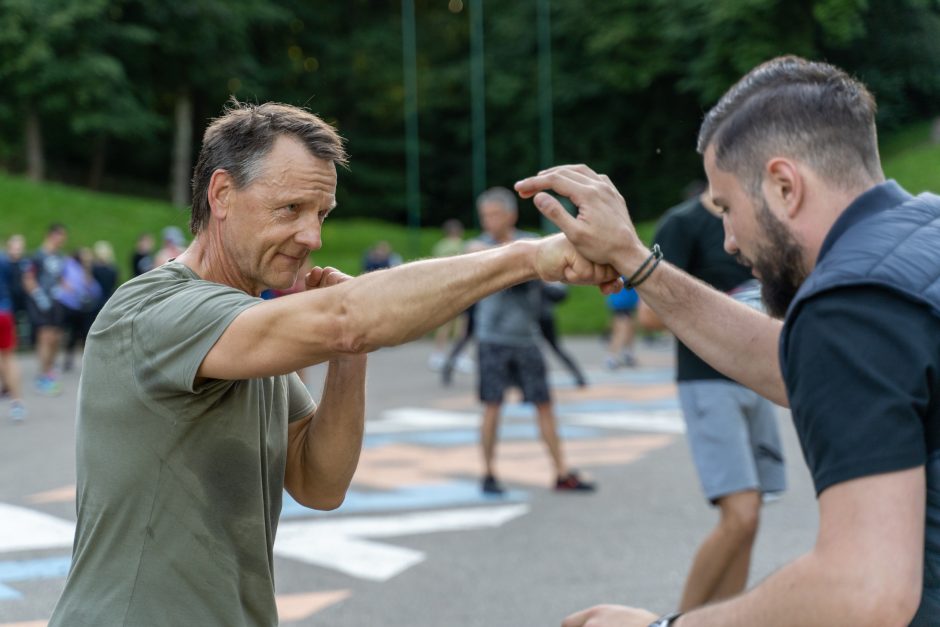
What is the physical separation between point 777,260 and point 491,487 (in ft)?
19.3

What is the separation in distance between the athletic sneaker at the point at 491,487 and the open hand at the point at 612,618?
5.69 meters

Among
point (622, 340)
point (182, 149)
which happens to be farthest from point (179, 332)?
point (182, 149)

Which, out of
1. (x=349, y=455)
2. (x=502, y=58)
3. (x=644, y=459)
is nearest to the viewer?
(x=349, y=455)

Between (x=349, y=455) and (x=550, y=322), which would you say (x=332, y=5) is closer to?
(x=550, y=322)

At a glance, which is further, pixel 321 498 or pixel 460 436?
pixel 460 436

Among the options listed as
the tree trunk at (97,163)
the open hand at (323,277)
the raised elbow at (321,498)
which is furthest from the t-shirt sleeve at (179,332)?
the tree trunk at (97,163)

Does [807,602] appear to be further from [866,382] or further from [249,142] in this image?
[249,142]

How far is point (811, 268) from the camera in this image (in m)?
1.76

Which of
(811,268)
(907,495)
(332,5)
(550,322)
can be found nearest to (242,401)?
(811,268)

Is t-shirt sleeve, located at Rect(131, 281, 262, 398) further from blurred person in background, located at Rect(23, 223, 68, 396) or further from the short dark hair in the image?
blurred person in background, located at Rect(23, 223, 68, 396)

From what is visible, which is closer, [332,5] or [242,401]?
[242,401]

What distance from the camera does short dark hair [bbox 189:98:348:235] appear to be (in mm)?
2229

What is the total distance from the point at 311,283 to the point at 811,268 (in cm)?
121

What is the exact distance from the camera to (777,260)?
5.91 ft
